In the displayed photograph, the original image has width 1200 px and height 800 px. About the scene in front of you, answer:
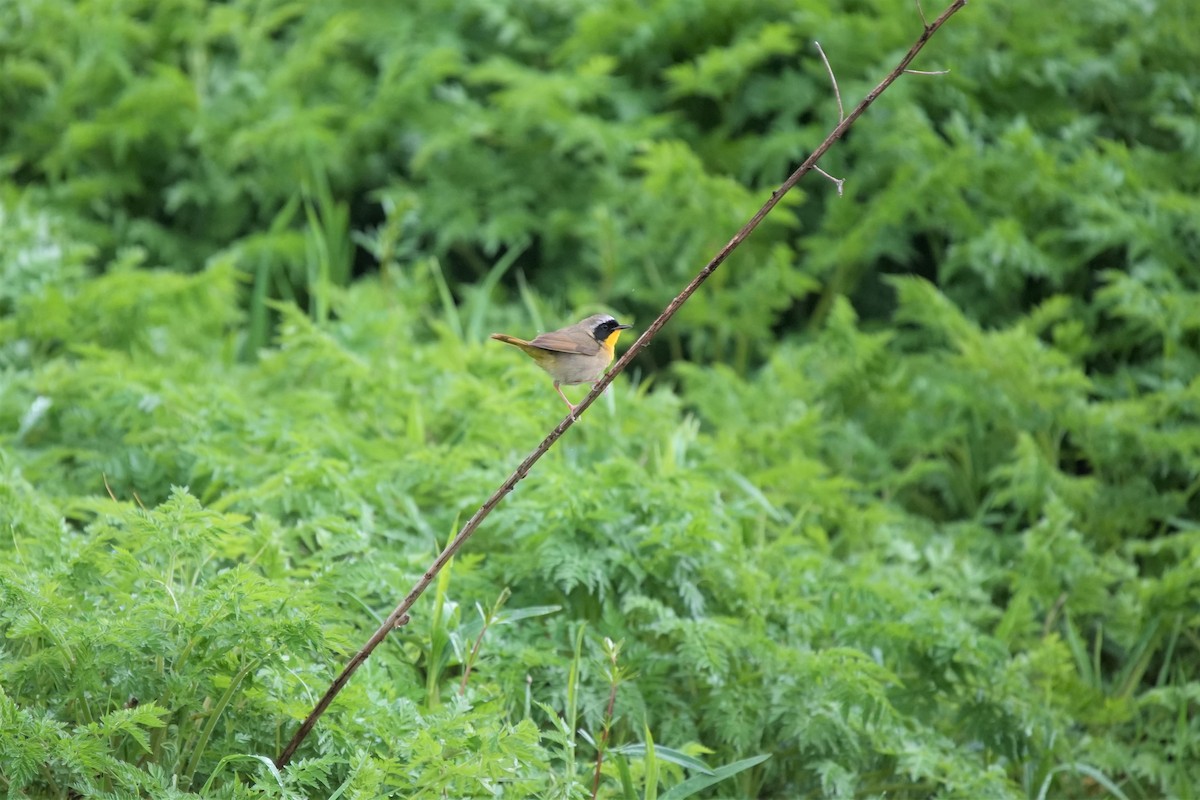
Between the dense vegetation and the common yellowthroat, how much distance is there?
333 millimetres

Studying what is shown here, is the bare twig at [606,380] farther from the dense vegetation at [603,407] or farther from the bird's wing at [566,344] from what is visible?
the bird's wing at [566,344]

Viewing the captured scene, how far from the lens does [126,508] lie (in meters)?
2.63

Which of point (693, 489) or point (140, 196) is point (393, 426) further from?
point (140, 196)

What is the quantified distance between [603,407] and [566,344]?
1067 mm

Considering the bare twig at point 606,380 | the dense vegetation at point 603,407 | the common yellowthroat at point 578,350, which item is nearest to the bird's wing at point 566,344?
the common yellowthroat at point 578,350

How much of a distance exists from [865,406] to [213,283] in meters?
2.73

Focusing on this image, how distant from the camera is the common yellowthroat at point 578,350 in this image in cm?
308

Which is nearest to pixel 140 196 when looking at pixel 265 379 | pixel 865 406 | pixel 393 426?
pixel 265 379

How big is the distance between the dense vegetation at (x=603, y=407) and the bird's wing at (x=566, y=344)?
41 cm

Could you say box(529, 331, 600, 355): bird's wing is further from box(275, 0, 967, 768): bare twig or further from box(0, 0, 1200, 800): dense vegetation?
box(275, 0, 967, 768): bare twig

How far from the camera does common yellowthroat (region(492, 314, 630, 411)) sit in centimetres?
308

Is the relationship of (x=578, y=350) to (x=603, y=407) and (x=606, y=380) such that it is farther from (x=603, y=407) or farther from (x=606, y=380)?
(x=603, y=407)

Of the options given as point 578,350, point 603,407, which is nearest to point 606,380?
point 578,350

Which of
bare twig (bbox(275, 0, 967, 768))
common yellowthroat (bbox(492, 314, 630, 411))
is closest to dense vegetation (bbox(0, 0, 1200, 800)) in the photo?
bare twig (bbox(275, 0, 967, 768))
